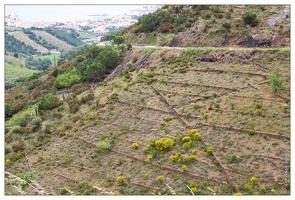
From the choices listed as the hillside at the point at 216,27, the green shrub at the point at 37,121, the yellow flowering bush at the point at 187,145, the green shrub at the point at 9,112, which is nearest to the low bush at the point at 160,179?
the yellow flowering bush at the point at 187,145

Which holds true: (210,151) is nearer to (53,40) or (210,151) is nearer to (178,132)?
(178,132)

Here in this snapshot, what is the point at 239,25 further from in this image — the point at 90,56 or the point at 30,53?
the point at 30,53

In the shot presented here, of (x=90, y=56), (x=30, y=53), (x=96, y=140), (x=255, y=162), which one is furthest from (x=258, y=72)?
(x=30, y=53)

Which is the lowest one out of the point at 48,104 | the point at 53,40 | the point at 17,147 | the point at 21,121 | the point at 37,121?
the point at 53,40

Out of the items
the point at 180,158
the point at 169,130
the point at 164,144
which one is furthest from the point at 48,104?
the point at 180,158

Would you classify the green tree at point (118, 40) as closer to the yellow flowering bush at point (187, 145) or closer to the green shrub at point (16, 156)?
the green shrub at point (16, 156)

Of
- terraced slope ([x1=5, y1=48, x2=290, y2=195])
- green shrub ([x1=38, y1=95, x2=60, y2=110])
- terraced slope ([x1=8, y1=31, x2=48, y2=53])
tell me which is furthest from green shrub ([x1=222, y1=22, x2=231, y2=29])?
terraced slope ([x1=8, y1=31, x2=48, y2=53])

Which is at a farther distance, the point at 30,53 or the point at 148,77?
the point at 30,53
